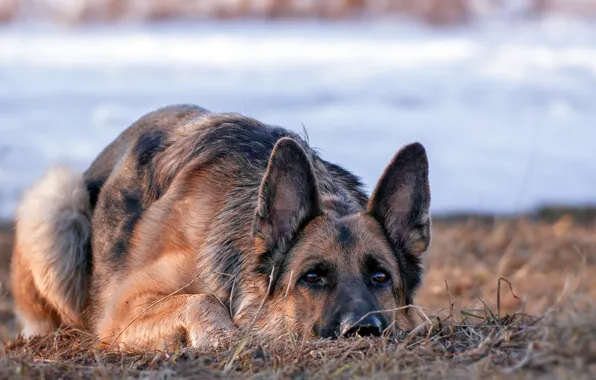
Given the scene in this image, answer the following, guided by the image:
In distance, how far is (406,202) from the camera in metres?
4.85

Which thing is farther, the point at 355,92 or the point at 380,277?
the point at 355,92

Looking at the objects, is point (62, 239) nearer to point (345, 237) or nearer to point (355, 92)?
point (345, 237)

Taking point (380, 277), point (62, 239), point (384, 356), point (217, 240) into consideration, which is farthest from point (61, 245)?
point (384, 356)

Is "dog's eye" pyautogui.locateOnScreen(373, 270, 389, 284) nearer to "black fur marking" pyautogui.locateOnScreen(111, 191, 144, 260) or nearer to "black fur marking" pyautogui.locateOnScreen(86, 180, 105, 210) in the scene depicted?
"black fur marking" pyautogui.locateOnScreen(111, 191, 144, 260)

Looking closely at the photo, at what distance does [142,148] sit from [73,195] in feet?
2.58

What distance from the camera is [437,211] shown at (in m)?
11.2

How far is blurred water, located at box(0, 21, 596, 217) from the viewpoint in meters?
12.4

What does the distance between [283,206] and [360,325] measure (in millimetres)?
890

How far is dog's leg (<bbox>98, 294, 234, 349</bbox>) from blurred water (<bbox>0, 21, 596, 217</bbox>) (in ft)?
17.8

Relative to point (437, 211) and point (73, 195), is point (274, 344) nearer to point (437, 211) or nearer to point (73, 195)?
point (73, 195)

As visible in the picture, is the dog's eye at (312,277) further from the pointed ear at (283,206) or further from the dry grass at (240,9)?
the dry grass at (240,9)

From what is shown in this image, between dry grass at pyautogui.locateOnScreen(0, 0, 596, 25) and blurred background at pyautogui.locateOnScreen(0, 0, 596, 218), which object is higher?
dry grass at pyautogui.locateOnScreen(0, 0, 596, 25)

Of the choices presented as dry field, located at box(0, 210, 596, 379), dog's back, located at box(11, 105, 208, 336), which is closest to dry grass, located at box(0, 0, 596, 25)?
dog's back, located at box(11, 105, 208, 336)

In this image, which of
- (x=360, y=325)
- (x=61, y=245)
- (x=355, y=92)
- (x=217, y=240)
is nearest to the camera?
(x=360, y=325)
